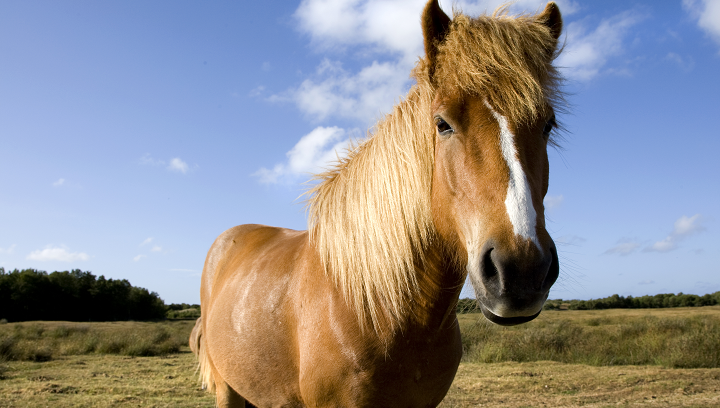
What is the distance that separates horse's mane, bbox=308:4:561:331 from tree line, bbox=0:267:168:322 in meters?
39.2

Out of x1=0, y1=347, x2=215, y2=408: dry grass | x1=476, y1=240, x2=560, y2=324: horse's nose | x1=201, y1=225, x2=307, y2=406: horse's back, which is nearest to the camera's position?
x1=476, y1=240, x2=560, y2=324: horse's nose

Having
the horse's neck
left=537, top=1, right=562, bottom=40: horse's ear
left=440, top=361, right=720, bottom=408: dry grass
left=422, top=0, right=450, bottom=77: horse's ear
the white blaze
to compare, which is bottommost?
left=440, top=361, right=720, bottom=408: dry grass

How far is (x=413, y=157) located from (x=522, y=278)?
0.67m

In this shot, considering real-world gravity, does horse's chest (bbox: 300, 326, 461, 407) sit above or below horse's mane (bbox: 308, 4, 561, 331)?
below

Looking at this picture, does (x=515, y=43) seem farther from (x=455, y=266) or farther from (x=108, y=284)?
(x=108, y=284)

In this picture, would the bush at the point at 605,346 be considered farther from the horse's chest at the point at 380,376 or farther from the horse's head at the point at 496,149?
the horse's head at the point at 496,149

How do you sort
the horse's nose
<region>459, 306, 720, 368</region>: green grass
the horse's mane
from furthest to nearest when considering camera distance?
<region>459, 306, 720, 368</region>: green grass → the horse's mane → the horse's nose

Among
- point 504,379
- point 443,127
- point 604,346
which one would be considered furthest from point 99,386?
point 604,346

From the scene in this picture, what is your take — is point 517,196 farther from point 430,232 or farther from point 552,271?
point 430,232

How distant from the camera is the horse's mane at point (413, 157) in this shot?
1.42 metres

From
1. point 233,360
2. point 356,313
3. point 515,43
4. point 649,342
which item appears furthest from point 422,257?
point 649,342

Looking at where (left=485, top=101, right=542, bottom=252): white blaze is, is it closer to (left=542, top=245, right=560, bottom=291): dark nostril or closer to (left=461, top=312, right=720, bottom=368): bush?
(left=542, top=245, right=560, bottom=291): dark nostril

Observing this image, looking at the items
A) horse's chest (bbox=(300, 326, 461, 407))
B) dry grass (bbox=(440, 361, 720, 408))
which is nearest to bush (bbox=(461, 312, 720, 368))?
dry grass (bbox=(440, 361, 720, 408))

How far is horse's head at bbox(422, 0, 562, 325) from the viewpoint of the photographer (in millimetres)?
1089
